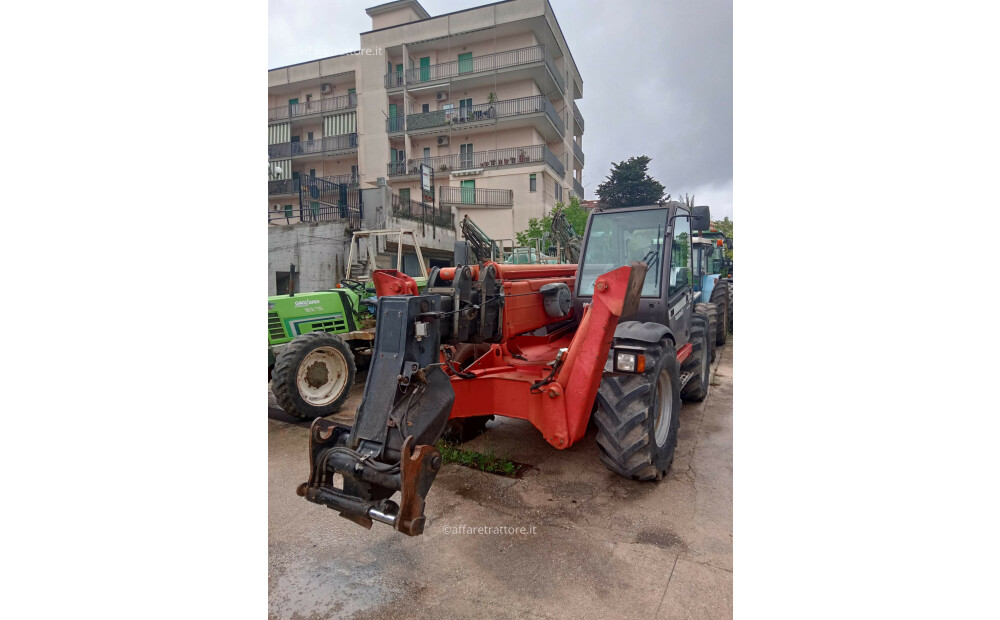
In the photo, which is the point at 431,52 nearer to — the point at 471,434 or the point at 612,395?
the point at 612,395

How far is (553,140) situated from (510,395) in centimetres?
190

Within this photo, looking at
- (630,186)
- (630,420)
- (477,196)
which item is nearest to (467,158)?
(477,196)

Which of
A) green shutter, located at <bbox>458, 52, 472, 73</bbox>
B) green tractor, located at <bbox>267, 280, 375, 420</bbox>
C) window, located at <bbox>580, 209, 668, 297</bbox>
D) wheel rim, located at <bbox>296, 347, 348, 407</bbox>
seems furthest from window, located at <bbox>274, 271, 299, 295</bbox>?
window, located at <bbox>580, 209, 668, 297</bbox>

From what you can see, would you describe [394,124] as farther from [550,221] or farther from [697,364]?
[697,364]

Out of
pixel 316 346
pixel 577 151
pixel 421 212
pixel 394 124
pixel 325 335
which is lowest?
pixel 316 346

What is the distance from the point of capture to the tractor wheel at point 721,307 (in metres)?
7.95

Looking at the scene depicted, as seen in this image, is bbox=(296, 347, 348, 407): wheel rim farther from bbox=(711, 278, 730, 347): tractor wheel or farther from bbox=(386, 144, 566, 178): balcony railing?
bbox=(711, 278, 730, 347): tractor wheel

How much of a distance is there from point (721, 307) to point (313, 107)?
7155mm

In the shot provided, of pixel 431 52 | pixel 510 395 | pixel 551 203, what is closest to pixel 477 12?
pixel 431 52

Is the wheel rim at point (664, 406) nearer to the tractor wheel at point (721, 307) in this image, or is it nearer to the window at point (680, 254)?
the window at point (680, 254)

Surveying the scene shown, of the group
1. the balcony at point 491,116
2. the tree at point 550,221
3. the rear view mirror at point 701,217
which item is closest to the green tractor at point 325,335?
the tree at point 550,221

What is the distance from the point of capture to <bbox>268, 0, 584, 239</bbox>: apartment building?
9.11 feet

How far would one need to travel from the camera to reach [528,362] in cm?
354

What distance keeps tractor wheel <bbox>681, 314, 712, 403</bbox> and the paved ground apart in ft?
4.22
